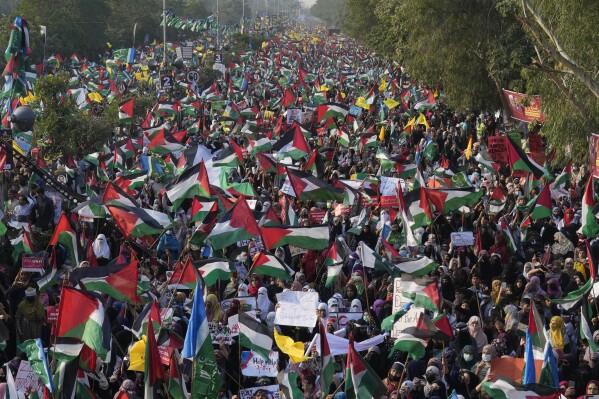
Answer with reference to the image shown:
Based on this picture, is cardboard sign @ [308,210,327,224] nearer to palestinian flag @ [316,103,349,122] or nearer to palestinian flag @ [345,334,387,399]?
palestinian flag @ [345,334,387,399]

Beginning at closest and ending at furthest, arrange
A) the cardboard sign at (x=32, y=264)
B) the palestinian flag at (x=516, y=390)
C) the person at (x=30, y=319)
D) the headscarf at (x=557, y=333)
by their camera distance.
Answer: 1. the palestinian flag at (x=516, y=390)
2. the headscarf at (x=557, y=333)
3. the person at (x=30, y=319)
4. the cardboard sign at (x=32, y=264)

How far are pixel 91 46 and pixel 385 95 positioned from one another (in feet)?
127

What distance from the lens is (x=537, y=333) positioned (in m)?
10.9

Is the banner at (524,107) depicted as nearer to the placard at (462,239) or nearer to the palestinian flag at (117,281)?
the placard at (462,239)

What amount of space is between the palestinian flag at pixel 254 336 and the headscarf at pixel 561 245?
6620mm

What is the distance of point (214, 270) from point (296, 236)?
5.10 feet

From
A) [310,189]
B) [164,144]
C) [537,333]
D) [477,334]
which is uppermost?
[537,333]

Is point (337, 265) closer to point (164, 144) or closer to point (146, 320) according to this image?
point (146, 320)

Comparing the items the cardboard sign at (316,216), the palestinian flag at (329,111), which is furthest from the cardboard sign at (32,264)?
the palestinian flag at (329,111)

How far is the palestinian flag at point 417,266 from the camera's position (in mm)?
14198

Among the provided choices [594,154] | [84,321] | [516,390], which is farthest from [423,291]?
[594,154]

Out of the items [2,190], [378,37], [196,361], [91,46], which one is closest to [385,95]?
[378,37]

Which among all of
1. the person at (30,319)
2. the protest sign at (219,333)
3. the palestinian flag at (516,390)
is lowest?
the person at (30,319)

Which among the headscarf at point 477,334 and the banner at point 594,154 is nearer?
the headscarf at point 477,334
